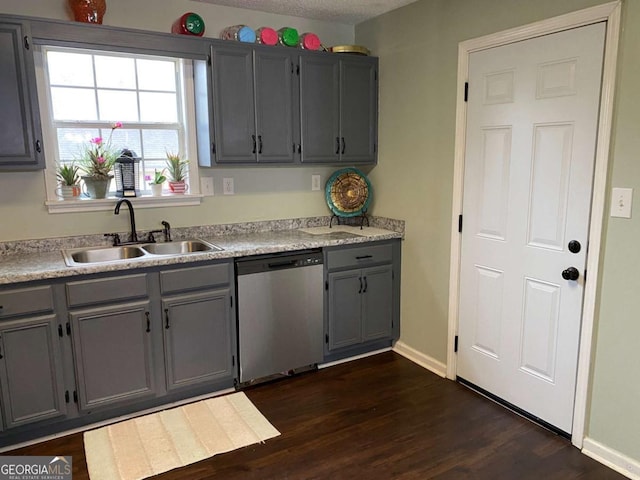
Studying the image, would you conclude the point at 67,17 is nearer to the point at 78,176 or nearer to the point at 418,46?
the point at 78,176

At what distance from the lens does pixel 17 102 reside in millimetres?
2453

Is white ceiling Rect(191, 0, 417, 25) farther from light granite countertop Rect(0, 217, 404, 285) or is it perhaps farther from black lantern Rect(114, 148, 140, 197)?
light granite countertop Rect(0, 217, 404, 285)

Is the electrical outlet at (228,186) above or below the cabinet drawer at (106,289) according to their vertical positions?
above

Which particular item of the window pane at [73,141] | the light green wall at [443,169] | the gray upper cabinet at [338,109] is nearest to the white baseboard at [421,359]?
the light green wall at [443,169]

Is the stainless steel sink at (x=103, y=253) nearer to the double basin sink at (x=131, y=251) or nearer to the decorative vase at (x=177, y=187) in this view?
the double basin sink at (x=131, y=251)

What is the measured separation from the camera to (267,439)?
2.49 m

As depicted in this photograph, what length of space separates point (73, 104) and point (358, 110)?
74.2 inches

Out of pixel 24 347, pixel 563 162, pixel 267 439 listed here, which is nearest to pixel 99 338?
pixel 24 347

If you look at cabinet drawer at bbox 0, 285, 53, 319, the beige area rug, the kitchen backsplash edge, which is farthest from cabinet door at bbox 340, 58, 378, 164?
cabinet drawer at bbox 0, 285, 53, 319

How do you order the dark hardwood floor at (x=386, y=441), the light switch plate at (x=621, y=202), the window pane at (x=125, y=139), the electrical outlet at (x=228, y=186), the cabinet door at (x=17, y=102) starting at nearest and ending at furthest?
the light switch plate at (x=621, y=202)
the dark hardwood floor at (x=386, y=441)
the cabinet door at (x=17, y=102)
the window pane at (x=125, y=139)
the electrical outlet at (x=228, y=186)

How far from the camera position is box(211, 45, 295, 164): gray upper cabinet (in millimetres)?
2986

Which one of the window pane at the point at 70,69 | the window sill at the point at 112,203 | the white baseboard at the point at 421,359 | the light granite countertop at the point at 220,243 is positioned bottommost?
the white baseboard at the point at 421,359

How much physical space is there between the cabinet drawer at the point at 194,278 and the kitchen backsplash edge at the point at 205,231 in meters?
0.55

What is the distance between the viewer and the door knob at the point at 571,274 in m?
2.33
